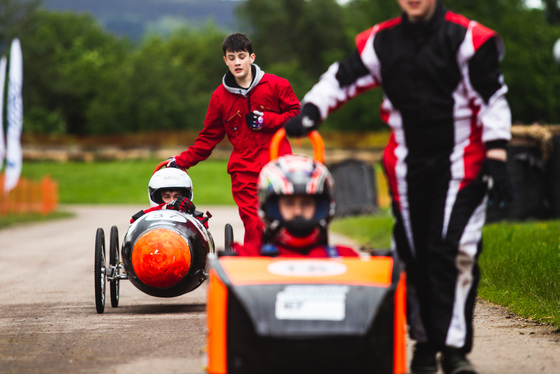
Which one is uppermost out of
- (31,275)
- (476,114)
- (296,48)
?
(296,48)

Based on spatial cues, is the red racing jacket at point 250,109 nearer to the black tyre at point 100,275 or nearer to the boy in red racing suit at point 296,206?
the black tyre at point 100,275

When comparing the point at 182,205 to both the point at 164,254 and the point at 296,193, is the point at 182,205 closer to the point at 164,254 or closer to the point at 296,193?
the point at 164,254

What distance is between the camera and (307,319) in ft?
14.7

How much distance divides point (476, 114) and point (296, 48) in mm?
89824

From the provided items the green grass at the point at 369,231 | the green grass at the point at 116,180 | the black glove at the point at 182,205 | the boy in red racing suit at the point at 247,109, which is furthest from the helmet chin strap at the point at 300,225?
the green grass at the point at 116,180

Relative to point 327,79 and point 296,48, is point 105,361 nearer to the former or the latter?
point 327,79

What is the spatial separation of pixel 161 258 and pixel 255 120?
142 centimetres

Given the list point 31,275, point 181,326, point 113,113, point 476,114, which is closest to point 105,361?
point 181,326

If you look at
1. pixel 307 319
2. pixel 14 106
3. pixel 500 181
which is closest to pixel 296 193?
pixel 307 319

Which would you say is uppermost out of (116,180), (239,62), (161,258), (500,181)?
(239,62)

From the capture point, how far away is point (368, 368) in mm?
4516

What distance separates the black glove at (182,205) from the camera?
884 cm

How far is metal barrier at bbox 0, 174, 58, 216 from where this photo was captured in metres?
32.2

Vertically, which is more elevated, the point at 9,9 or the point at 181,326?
the point at 9,9
